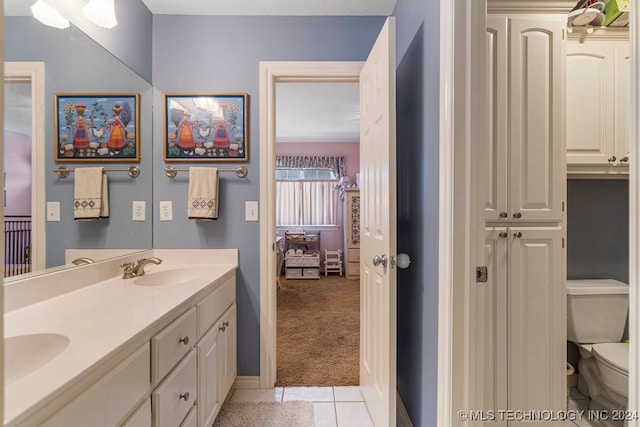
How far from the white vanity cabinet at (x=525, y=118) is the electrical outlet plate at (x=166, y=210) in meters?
1.88

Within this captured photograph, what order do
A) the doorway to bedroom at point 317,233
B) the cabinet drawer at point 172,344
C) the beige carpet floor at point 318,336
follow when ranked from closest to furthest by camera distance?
the cabinet drawer at point 172,344 < the beige carpet floor at point 318,336 < the doorway to bedroom at point 317,233

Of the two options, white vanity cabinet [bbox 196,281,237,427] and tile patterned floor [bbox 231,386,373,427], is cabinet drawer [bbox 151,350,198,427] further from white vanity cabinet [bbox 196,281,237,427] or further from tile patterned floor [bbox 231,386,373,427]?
tile patterned floor [bbox 231,386,373,427]

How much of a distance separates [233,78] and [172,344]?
1658 mm

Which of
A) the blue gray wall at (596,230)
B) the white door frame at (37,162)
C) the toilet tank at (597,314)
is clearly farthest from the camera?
the blue gray wall at (596,230)

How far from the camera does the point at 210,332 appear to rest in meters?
1.51

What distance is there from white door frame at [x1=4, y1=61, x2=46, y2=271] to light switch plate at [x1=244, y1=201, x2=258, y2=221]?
39.8 inches

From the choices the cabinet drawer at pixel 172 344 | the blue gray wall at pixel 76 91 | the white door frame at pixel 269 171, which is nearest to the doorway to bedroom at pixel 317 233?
the white door frame at pixel 269 171

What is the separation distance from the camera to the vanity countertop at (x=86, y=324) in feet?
1.98

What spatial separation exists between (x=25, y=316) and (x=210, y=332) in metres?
0.70

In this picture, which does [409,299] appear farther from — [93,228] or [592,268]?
[93,228]

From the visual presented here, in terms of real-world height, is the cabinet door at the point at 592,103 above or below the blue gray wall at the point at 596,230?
above

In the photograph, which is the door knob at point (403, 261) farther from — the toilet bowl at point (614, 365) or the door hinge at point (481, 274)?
the toilet bowl at point (614, 365)

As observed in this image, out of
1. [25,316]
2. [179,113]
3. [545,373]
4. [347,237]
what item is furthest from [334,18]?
[347,237]

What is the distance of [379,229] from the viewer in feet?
5.11
